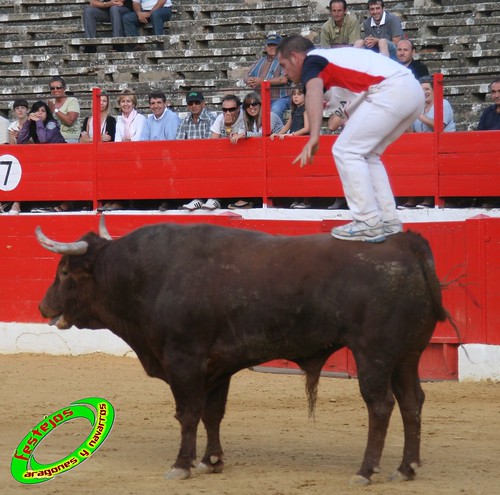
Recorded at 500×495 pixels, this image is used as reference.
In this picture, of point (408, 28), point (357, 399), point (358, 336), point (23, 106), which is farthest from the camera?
point (408, 28)

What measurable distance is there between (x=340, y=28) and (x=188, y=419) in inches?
349

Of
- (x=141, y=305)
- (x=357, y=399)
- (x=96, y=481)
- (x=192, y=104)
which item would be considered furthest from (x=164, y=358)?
(x=192, y=104)

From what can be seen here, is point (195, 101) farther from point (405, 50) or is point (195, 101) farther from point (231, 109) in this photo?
point (405, 50)

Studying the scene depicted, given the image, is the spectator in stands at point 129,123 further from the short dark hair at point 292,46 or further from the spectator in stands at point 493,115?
the short dark hair at point 292,46

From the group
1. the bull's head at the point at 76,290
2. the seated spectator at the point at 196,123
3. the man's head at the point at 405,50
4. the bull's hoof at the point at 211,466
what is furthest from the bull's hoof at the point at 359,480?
the man's head at the point at 405,50

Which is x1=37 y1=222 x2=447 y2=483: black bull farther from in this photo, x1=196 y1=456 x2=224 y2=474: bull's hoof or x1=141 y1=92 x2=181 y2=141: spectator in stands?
x1=141 y1=92 x2=181 y2=141: spectator in stands

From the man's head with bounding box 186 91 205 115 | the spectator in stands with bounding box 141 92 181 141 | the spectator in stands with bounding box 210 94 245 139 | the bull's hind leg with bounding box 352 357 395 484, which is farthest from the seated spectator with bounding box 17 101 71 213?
the bull's hind leg with bounding box 352 357 395 484

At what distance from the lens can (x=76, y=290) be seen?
783 centimetres

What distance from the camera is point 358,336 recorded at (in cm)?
706

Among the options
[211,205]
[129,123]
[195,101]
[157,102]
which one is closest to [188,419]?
[211,205]

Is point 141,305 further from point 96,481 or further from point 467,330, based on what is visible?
point 467,330

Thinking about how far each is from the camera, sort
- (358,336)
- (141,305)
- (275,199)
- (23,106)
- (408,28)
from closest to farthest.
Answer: (358,336) → (141,305) → (275,199) → (23,106) → (408,28)

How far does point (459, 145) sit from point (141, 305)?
18.0ft

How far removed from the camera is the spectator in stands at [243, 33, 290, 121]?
1355cm
